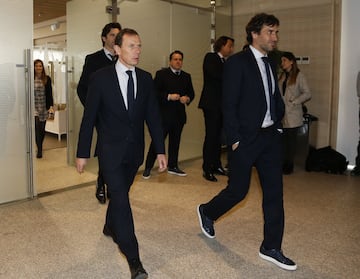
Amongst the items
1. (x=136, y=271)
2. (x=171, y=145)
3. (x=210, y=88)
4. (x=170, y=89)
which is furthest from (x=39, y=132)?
(x=136, y=271)

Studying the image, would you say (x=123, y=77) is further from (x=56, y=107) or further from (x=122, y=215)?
(x=56, y=107)

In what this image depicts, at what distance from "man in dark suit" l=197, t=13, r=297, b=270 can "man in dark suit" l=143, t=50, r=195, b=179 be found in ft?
8.40

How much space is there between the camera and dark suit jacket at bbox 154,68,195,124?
5.57m

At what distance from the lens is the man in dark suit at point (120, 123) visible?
2695 mm

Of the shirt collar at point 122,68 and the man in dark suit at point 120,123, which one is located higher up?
the shirt collar at point 122,68

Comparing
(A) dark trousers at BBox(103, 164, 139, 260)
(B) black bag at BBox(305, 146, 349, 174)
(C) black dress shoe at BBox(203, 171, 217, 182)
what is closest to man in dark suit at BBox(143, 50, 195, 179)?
(C) black dress shoe at BBox(203, 171, 217, 182)

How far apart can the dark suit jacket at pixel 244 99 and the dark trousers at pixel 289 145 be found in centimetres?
333

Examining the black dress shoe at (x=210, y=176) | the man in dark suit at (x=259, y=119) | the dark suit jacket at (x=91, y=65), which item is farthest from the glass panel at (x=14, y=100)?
the man in dark suit at (x=259, y=119)

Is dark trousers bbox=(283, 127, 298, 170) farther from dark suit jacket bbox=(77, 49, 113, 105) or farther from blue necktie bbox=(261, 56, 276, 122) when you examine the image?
blue necktie bbox=(261, 56, 276, 122)

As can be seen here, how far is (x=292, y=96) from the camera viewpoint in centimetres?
591

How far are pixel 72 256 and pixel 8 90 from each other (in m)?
1.97

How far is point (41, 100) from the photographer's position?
6.98m

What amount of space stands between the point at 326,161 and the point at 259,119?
3.62 meters

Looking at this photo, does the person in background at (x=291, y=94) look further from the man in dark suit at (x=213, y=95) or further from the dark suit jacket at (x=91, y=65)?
the dark suit jacket at (x=91, y=65)
